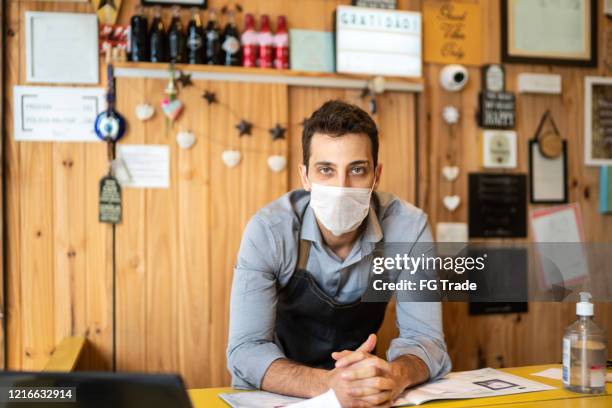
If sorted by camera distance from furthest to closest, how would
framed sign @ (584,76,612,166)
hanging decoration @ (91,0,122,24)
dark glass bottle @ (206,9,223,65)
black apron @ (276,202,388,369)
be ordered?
framed sign @ (584,76,612,166) → dark glass bottle @ (206,9,223,65) → hanging decoration @ (91,0,122,24) → black apron @ (276,202,388,369)

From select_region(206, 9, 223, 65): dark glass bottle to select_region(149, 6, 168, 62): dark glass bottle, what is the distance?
0.18m

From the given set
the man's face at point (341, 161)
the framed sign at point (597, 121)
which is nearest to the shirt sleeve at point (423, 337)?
the man's face at point (341, 161)

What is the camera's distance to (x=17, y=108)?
246cm

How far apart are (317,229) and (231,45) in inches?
42.0

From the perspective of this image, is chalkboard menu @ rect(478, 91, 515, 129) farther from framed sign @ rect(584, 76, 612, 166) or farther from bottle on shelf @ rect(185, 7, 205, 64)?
bottle on shelf @ rect(185, 7, 205, 64)

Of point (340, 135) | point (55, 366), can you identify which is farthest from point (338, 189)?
point (55, 366)

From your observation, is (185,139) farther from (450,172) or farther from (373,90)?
(450,172)

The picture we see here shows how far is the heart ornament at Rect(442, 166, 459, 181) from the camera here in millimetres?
2885

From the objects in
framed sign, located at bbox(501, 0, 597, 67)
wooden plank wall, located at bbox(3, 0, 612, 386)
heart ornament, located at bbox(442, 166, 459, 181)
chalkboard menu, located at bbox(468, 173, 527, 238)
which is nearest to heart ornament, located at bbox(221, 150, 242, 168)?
wooden plank wall, located at bbox(3, 0, 612, 386)

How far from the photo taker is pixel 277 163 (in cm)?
263

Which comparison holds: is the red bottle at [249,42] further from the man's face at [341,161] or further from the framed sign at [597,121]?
the framed sign at [597,121]

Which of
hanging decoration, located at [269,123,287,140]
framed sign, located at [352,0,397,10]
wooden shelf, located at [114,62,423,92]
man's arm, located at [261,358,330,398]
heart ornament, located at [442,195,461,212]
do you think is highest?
framed sign, located at [352,0,397,10]

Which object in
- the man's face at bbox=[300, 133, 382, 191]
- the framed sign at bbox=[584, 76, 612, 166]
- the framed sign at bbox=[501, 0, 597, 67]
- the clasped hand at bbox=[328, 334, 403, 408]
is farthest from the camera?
the framed sign at bbox=[584, 76, 612, 166]

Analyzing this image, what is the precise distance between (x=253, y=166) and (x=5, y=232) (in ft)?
3.48
